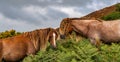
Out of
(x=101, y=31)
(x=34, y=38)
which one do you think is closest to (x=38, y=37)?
(x=34, y=38)

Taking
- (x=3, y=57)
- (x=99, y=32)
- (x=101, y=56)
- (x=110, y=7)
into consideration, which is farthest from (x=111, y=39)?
(x=110, y=7)

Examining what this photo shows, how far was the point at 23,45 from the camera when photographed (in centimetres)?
1322

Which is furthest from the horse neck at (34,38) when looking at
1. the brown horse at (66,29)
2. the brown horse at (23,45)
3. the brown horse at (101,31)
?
the brown horse at (101,31)

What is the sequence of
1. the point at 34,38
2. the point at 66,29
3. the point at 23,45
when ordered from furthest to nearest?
1. the point at 66,29
2. the point at 34,38
3. the point at 23,45

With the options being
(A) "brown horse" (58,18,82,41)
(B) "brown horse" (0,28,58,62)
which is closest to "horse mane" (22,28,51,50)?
(B) "brown horse" (0,28,58,62)

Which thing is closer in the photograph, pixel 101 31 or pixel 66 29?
pixel 101 31

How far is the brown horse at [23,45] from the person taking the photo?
43.0ft

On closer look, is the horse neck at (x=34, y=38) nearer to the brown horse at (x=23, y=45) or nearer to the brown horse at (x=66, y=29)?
the brown horse at (x=23, y=45)

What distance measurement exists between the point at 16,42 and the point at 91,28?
3288 millimetres

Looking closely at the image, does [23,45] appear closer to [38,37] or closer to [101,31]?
[38,37]

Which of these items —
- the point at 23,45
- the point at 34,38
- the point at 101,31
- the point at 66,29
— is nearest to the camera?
the point at 23,45

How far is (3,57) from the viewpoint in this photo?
13.1 meters

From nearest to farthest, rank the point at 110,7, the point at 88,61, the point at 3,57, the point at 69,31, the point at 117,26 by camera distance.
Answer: the point at 88,61 → the point at 3,57 → the point at 117,26 → the point at 69,31 → the point at 110,7

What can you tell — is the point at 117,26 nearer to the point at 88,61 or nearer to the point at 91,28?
the point at 91,28
